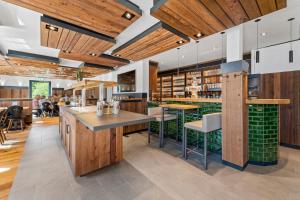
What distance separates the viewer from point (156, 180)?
213cm

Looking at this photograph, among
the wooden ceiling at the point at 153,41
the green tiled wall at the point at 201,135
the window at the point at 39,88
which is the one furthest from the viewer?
the window at the point at 39,88

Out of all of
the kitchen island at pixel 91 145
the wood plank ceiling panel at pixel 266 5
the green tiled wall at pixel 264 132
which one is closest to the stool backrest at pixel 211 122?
the green tiled wall at pixel 264 132

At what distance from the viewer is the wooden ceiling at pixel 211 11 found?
1934 mm

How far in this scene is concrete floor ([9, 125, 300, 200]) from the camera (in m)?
1.81

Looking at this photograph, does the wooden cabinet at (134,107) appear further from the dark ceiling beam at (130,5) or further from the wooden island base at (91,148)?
the dark ceiling beam at (130,5)

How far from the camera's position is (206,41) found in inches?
154

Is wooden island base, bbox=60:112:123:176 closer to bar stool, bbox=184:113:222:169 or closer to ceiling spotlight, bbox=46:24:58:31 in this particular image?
bar stool, bbox=184:113:222:169

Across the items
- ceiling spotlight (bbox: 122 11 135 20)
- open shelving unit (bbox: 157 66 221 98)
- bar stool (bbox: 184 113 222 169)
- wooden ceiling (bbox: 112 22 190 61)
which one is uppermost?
ceiling spotlight (bbox: 122 11 135 20)

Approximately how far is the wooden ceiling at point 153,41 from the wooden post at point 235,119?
1390mm

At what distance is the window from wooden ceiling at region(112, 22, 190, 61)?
1178 cm

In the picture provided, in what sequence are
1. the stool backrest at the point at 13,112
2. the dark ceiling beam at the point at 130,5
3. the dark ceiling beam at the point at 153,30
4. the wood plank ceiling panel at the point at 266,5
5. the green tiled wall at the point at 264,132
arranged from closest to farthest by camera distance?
the wood plank ceiling panel at the point at 266,5 < the dark ceiling beam at the point at 130,5 < the green tiled wall at the point at 264,132 < the dark ceiling beam at the point at 153,30 < the stool backrest at the point at 13,112

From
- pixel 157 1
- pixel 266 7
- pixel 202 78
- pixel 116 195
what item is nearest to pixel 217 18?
pixel 266 7

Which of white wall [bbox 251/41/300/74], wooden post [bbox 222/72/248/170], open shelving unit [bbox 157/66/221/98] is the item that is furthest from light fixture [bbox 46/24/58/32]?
white wall [bbox 251/41/300/74]

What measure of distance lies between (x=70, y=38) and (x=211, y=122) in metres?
3.54
